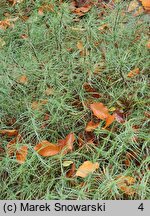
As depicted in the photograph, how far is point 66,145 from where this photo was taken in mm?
2182

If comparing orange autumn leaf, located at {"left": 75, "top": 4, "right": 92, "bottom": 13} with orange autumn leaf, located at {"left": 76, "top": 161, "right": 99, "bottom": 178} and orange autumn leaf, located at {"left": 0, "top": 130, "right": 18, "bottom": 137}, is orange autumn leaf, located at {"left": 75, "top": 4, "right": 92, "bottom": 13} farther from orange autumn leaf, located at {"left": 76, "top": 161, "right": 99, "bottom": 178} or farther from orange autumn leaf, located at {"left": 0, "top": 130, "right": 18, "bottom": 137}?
orange autumn leaf, located at {"left": 76, "top": 161, "right": 99, "bottom": 178}

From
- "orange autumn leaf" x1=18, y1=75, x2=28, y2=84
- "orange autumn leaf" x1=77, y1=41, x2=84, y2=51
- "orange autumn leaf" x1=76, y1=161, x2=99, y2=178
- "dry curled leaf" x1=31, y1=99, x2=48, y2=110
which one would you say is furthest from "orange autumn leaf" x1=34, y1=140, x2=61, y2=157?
"orange autumn leaf" x1=77, y1=41, x2=84, y2=51

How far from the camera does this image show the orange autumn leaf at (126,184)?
192 centimetres

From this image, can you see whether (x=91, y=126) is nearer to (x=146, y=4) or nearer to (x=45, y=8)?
(x=146, y=4)

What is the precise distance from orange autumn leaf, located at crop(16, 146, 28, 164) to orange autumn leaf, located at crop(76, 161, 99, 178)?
0.35 m

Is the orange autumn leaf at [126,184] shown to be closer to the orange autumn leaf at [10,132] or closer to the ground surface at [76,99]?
the ground surface at [76,99]

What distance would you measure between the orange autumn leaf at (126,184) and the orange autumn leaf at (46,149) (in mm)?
423

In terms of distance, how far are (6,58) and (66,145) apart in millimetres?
1039

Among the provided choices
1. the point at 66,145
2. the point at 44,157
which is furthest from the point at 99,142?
the point at 44,157

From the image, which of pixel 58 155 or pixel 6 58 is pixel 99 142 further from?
pixel 6 58

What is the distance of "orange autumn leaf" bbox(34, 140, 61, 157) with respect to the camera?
215 centimetres

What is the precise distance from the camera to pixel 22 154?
217 cm

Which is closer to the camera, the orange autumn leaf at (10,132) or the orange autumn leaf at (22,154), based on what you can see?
the orange autumn leaf at (22,154)

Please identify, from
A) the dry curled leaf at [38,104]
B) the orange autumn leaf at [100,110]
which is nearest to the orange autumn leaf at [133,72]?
the orange autumn leaf at [100,110]
